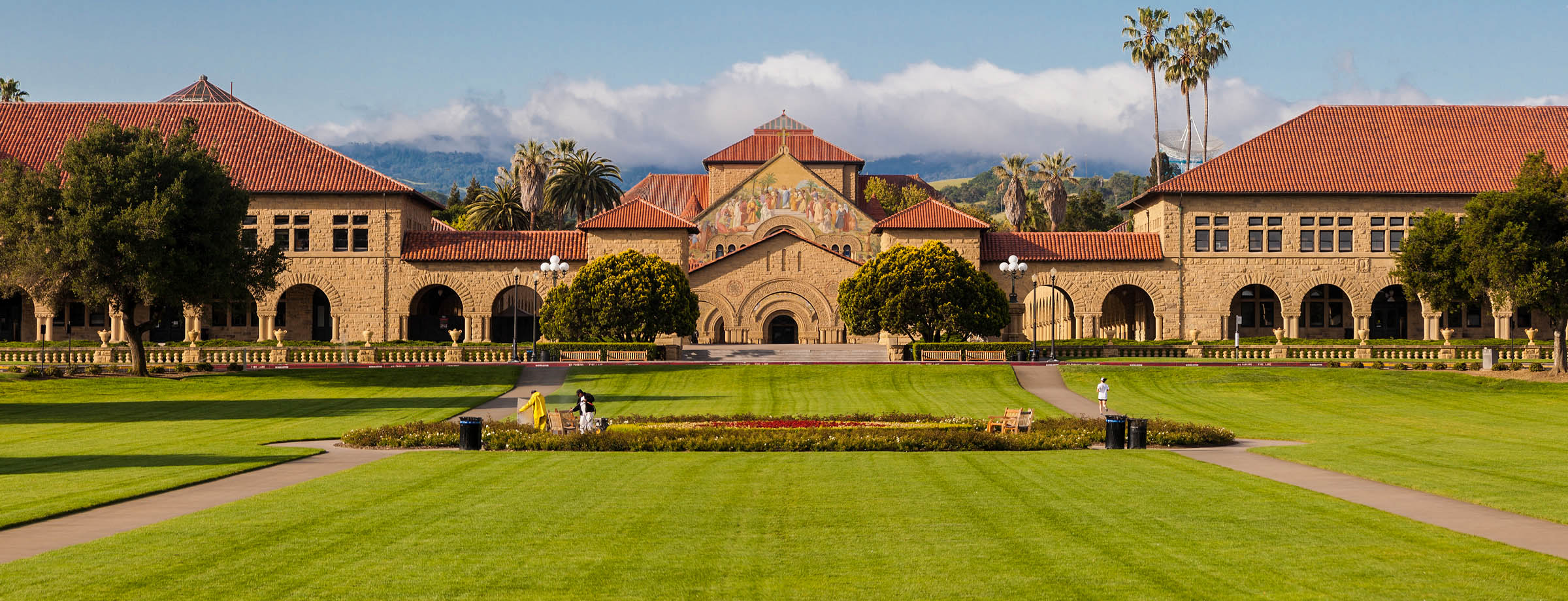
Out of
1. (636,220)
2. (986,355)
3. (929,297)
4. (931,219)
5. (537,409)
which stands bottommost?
(537,409)

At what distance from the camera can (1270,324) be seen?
7262 centimetres

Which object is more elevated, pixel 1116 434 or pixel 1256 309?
pixel 1256 309

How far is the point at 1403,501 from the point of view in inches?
639

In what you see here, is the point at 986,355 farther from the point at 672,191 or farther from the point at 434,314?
the point at 672,191

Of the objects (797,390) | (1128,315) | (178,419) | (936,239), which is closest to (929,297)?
(936,239)

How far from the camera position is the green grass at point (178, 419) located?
18359 millimetres

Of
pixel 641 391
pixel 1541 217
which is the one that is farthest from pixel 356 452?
pixel 1541 217

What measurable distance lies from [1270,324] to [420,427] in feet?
190

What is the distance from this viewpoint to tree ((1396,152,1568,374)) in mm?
46969

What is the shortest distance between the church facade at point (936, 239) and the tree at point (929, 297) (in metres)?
10.7

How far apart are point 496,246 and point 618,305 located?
14591mm

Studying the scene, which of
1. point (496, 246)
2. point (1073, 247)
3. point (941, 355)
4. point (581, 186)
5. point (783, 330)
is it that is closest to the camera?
point (941, 355)

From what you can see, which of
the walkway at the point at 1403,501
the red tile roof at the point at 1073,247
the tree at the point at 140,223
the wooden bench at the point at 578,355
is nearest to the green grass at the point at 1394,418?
the walkway at the point at 1403,501

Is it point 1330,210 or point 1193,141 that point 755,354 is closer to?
point 1330,210
